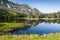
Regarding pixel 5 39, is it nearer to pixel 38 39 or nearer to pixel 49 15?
pixel 38 39

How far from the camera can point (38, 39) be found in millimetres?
27594

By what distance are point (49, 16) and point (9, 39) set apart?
171 meters

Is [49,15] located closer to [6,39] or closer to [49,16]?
[49,16]

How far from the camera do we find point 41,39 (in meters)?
27.9

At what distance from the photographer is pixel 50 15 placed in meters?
199

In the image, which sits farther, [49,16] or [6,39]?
[49,16]

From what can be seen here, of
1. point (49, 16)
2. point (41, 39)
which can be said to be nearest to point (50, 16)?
point (49, 16)

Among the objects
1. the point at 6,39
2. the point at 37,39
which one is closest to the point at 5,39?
the point at 6,39

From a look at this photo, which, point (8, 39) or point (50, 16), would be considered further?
point (50, 16)

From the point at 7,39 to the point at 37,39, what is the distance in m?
4.92

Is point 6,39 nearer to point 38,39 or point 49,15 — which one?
point 38,39

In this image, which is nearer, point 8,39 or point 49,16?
point 8,39

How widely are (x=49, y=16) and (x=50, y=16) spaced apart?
2.31 m

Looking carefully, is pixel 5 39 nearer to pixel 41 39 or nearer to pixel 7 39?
pixel 7 39
